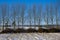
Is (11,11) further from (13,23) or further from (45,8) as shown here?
(45,8)

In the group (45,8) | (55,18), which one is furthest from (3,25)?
(55,18)

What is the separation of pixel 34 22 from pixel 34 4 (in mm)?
1645

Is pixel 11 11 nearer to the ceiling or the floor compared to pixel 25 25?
nearer to the ceiling

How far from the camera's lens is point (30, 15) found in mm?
10742

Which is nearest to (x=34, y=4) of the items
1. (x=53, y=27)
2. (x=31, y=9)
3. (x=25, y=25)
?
(x=31, y=9)

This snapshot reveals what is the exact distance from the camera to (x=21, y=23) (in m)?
10.9

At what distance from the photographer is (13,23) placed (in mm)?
10656

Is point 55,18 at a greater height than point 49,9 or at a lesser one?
lesser

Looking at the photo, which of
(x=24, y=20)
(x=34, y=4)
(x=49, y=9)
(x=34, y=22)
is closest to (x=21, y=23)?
(x=24, y=20)

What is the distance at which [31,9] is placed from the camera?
10.7m

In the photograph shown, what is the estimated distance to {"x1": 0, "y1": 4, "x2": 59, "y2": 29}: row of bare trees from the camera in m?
10.6

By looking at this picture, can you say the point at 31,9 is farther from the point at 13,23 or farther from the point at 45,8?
the point at 13,23

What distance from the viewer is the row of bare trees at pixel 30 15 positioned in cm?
1059

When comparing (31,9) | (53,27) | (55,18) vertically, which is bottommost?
(53,27)
